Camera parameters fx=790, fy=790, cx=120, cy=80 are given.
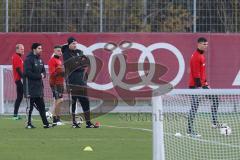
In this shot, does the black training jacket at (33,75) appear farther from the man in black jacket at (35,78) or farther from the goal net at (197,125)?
the goal net at (197,125)

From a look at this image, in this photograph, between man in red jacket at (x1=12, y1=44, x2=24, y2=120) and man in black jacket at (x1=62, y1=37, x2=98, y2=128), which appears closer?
man in black jacket at (x1=62, y1=37, x2=98, y2=128)

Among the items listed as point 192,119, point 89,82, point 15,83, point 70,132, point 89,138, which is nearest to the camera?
point 192,119

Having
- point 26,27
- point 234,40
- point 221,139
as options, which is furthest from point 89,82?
point 221,139

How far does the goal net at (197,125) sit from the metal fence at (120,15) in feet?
32.5

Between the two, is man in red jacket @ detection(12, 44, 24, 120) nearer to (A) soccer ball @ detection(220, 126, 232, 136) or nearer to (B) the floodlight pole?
(A) soccer ball @ detection(220, 126, 232, 136)

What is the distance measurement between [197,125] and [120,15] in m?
10.5

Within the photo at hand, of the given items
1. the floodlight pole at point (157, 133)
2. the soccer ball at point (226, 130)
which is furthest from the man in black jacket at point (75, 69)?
the floodlight pole at point (157, 133)

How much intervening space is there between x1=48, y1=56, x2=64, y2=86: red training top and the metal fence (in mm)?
4647

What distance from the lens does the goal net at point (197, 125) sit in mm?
12238

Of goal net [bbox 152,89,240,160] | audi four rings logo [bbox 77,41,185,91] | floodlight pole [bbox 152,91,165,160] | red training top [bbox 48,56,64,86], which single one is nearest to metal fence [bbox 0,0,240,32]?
audi four rings logo [bbox 77,41,185,91]

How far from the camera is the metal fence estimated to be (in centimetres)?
2464

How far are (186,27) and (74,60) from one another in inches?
282

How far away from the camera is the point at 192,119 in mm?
14484

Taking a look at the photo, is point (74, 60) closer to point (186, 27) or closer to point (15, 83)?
point (15, 83)
